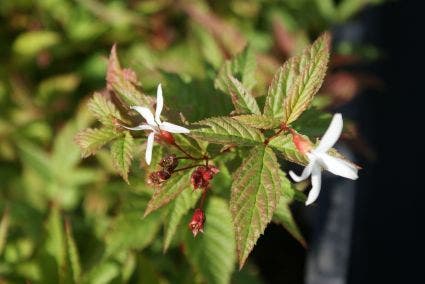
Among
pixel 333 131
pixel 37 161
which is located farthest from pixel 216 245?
pixel 37 161

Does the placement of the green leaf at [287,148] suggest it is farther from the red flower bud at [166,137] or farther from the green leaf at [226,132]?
the red flower bud at [166,137]

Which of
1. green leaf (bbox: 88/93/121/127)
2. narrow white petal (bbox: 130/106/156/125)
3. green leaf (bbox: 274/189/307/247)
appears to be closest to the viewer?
narrow white petal (bbox: 130/106/156/125)

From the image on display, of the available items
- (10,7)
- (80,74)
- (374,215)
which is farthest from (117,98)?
(374,215)

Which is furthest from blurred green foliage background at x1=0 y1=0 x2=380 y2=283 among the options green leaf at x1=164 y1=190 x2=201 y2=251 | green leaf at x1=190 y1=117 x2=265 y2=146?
green leaf at x1=190 y1=117 x2=265 y2=146

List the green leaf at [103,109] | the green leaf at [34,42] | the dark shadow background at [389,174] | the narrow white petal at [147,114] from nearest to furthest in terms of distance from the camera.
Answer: the narrow white petal at [147,114], the green leaf at [103,109], the green leaf at [34,42], the dark shadow background at [389,174]

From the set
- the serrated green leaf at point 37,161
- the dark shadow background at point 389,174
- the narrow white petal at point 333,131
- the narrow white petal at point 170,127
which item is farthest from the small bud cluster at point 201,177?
the dark shadow background at point 389,174

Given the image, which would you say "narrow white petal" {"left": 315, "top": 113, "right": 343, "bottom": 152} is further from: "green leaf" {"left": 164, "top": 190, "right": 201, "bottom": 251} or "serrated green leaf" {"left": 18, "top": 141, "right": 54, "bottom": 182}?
"serrated green leaf" {"left": 18, "top": 141, "right": 54, "bottom": 182}
